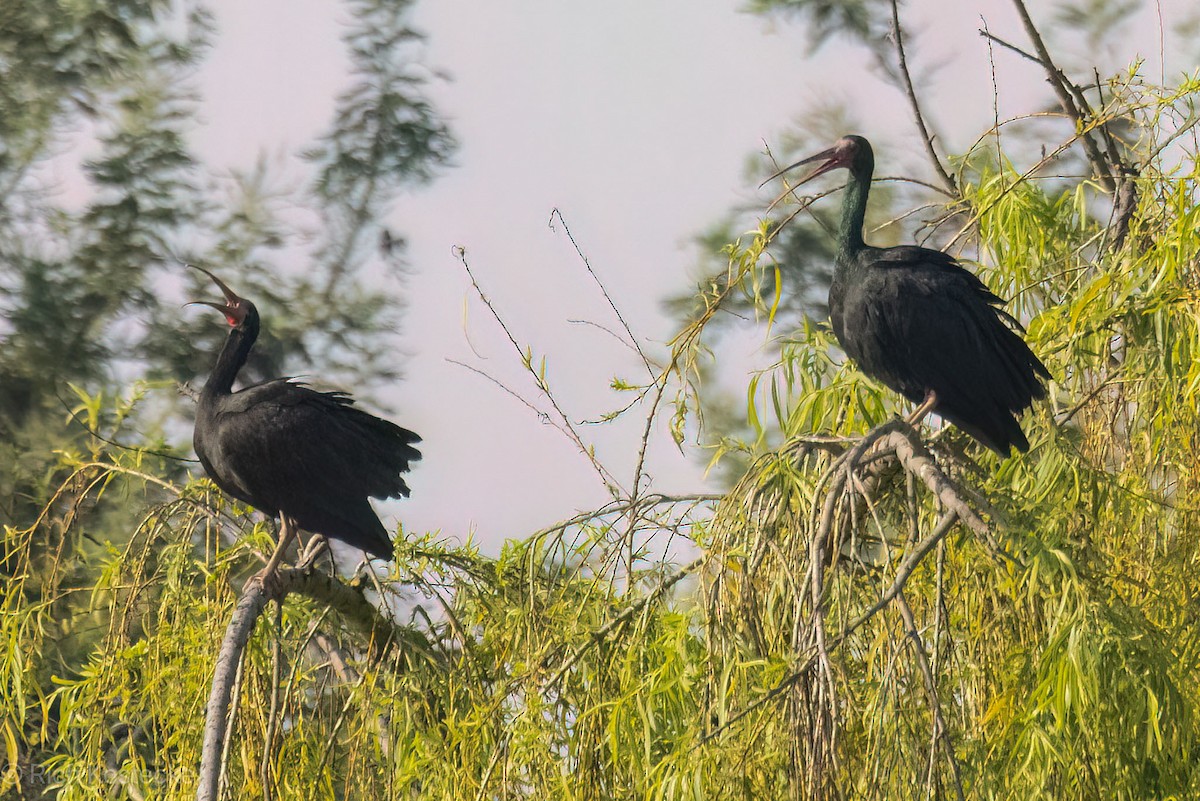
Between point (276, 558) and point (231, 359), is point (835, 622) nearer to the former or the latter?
point (276, 558)

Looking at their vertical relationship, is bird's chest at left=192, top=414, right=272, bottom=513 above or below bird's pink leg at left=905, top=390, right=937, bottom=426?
below

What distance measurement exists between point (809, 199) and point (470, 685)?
134 centimetres

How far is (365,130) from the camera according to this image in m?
8.90

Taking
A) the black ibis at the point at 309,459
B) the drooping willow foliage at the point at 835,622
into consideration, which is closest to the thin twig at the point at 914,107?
the drooping willow foliage at the point at 835,622

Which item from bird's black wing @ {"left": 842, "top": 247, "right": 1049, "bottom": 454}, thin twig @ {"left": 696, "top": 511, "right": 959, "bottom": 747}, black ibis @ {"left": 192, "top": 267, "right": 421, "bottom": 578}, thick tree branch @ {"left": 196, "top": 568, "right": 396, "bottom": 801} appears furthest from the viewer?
black ibis @ {"left": 192, "top": 267, "right": 421, "bottom": 578}

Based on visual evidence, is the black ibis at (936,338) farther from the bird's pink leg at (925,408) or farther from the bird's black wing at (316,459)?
the bird's black wing at (316,459)

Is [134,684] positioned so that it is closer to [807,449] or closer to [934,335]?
[807,449]

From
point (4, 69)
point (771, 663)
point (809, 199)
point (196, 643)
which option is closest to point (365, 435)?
point (196, 643)

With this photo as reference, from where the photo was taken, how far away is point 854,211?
136 inches

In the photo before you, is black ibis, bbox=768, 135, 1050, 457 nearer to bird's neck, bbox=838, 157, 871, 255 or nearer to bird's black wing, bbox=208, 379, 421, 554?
bird's neck, bbox=838, 157, 871, 255

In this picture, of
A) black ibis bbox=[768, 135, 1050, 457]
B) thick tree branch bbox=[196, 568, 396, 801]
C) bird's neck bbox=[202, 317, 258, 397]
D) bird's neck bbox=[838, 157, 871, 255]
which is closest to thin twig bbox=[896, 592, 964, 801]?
black ibis bbox=[768, 135, 1050, 457]

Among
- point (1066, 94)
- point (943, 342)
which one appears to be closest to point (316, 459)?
point (943, 342)

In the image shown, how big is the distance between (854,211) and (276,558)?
5.43ft

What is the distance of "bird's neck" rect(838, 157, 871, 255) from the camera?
3.38m
